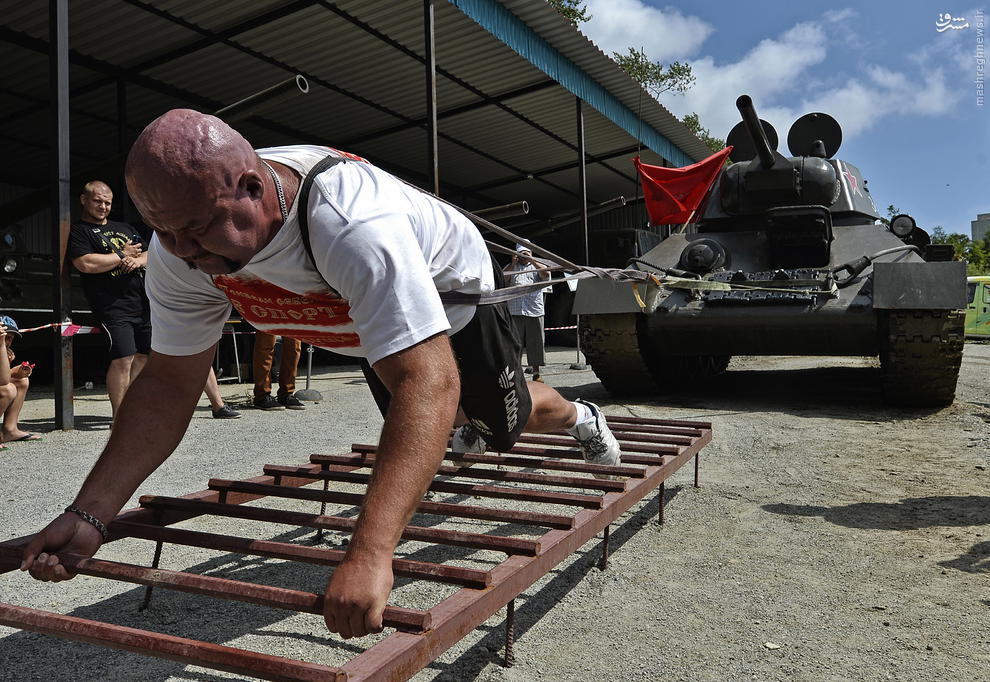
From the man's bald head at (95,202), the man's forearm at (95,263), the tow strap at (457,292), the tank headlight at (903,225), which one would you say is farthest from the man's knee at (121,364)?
the tank headlight at (903,225)

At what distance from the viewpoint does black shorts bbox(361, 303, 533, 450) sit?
2426mm

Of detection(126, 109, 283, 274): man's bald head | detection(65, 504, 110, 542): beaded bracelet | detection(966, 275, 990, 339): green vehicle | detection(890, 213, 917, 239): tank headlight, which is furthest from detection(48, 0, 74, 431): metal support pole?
detection(966, 275, 990, 339): green vehicle

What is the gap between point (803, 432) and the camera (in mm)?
5703

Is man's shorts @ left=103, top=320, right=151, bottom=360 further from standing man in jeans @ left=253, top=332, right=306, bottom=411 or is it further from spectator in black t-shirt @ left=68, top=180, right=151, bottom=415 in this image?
standing man in jeans @ left=253, top=332, right=306, bottom=411

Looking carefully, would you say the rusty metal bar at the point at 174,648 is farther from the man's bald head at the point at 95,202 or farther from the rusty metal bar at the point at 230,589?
the man's bald head at the point at 95,202

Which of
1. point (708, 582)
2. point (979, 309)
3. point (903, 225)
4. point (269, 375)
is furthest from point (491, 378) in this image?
point (979, 309)

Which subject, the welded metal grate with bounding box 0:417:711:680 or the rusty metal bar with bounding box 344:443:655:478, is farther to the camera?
the rusty metal bar with bounding box 344:443:655:478

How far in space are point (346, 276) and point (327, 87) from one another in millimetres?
10578

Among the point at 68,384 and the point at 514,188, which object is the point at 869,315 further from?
the point at 514,188

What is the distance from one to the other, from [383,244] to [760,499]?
2778 millimetres

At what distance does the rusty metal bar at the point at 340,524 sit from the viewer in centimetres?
215

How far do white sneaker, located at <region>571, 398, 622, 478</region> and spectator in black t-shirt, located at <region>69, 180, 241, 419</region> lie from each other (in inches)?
130

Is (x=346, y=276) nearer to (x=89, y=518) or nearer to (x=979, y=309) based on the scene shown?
(x=89, y=518)

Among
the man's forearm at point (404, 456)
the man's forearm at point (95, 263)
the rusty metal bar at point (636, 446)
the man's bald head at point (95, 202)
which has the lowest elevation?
the rusty metal bar at point (636, 446)
